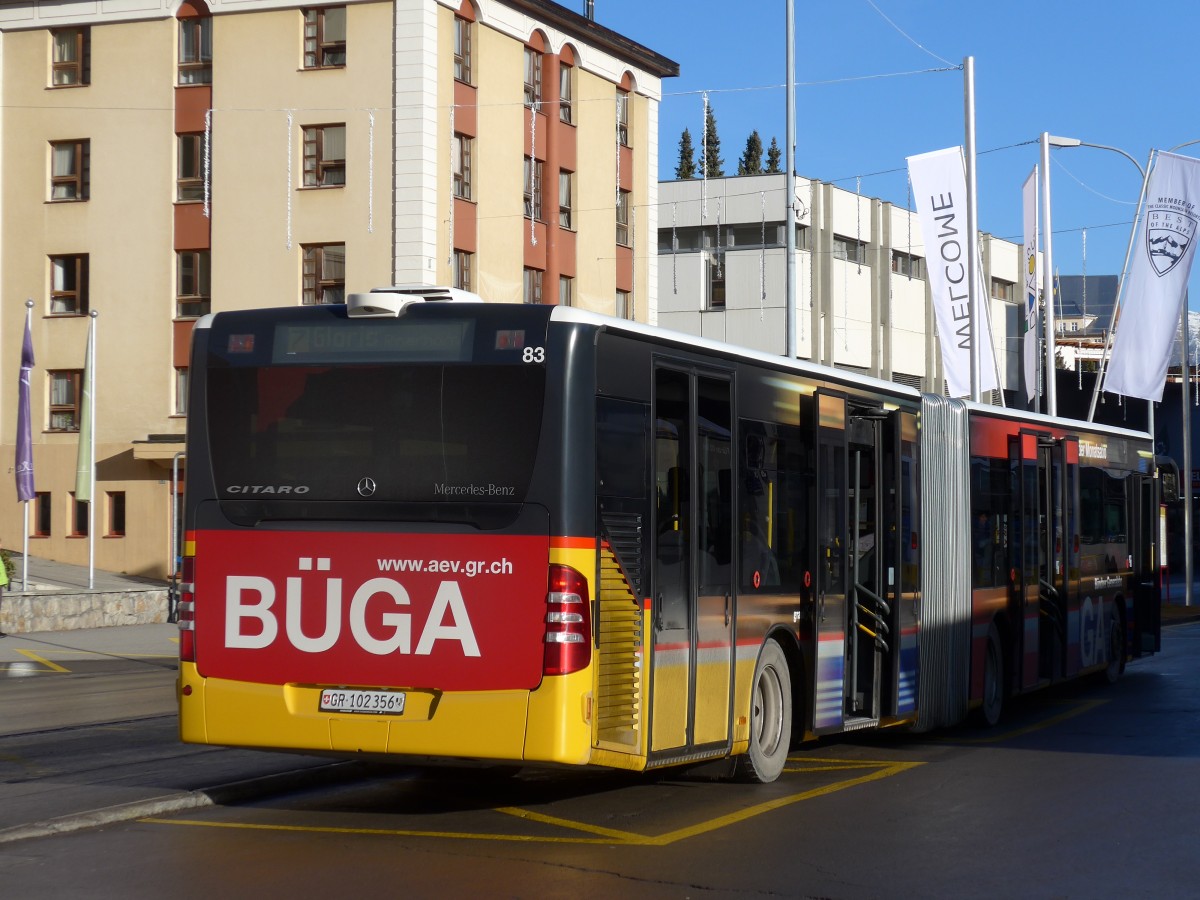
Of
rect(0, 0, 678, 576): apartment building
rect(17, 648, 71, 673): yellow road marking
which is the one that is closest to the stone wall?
rect(17, 648, 71, 673): yellow road marking

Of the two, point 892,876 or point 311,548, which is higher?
point 311,548

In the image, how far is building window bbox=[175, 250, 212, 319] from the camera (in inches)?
1663

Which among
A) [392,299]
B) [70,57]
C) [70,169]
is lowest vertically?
[392,299]

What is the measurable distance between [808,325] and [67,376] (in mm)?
26429

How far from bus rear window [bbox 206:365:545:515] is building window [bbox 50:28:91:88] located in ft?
119

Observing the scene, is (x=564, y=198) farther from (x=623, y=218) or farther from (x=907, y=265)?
(x=907, y=265)

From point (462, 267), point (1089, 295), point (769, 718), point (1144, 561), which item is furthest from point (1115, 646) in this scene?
point (1089, 295)

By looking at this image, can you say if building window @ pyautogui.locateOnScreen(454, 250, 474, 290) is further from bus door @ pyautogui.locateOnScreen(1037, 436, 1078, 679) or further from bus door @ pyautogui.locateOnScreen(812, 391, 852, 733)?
bus door @ pyautogui.locateOnScreen(812, 391, 852, 733)

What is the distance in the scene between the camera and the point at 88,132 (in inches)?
1705

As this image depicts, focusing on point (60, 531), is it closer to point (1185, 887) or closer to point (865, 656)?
point (865, 656)

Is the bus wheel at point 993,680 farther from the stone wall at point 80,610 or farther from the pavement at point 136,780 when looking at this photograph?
the stone wall at point 80,610

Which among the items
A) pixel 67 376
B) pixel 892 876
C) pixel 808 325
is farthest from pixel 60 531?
pixel 892 876

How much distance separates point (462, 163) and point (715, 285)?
21.1 m

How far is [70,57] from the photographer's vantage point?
43906 mm
